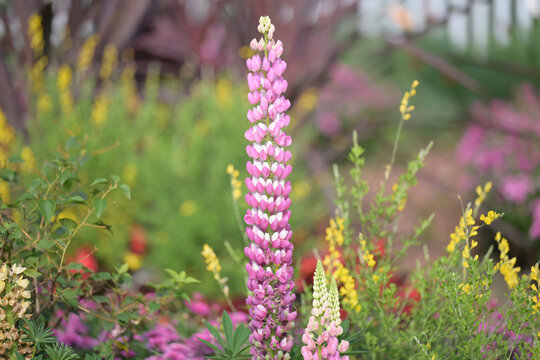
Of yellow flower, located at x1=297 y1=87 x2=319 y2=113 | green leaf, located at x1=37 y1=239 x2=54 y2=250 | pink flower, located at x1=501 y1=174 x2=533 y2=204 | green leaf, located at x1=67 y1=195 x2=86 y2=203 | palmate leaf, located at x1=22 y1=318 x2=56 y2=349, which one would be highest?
green leaf, located at x1=67 y1=195 x2=86 y2=203

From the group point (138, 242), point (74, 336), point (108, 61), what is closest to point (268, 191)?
point (74, 336)

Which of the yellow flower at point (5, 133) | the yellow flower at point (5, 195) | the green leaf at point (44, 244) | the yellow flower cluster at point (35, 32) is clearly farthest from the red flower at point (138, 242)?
the green leaf at point (44, 244)

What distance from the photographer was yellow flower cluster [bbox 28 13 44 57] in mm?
4133

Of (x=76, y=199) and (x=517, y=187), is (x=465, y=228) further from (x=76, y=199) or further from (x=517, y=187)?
(x=517, y=187)

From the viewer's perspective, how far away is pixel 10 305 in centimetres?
137

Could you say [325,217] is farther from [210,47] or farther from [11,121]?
[11,121]

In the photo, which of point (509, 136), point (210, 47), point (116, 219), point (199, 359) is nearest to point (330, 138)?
point (210, 47)

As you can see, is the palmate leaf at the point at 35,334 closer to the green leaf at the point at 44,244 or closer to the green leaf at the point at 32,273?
the green leaf at the point at 32,273

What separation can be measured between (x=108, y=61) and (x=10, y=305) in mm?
3631

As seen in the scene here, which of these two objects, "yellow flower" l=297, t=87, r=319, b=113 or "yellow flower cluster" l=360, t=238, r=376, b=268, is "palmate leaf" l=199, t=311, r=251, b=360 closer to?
"yellow flower cluster" l=360, t=238, r=376, b=268

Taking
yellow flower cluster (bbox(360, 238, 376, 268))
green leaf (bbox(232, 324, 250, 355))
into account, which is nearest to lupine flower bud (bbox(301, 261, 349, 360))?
green leaf (bbox(232, 324, 250, 355))

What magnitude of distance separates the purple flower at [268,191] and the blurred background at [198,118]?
186 centimetres

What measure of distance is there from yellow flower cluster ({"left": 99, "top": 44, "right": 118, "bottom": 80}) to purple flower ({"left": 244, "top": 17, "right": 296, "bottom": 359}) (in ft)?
11.3

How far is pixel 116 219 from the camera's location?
13.9ft
